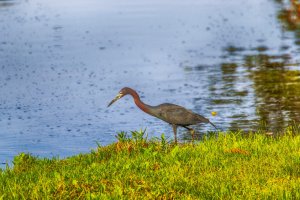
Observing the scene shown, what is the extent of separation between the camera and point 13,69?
2544cm

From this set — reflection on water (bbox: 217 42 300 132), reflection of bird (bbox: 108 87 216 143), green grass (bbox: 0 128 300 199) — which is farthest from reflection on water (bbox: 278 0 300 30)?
green grass (bbox: 0 128 300 199)

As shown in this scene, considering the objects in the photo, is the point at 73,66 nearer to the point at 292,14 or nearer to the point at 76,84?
the point at 76,84

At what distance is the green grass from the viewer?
423 inches

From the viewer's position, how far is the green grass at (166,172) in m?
10.7

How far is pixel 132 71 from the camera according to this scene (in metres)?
24.5

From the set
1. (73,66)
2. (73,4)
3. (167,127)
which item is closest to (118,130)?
(167,127)

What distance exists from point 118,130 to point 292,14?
22067mm

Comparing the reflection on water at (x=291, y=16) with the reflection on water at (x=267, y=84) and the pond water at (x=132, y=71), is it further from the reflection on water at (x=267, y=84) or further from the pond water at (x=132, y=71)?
the reflection on water at (x=267, y=84)

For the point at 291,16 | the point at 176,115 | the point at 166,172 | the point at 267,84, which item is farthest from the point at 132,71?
the point at 291,16

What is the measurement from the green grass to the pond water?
217 centimetres

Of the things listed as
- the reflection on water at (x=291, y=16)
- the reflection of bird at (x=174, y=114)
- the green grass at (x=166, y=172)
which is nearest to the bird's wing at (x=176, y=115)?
the reflection of bird at (x=174, y=114)

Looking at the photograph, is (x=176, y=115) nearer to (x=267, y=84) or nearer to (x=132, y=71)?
(x=267, y=84)

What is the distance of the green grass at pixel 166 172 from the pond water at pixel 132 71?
85.5 inches

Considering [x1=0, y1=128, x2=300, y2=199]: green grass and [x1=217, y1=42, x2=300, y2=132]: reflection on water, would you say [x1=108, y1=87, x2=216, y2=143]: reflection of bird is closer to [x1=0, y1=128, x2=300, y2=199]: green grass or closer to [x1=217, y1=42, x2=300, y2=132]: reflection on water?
[x1=0, y1=128, x2=300, y2=199]: green grass
